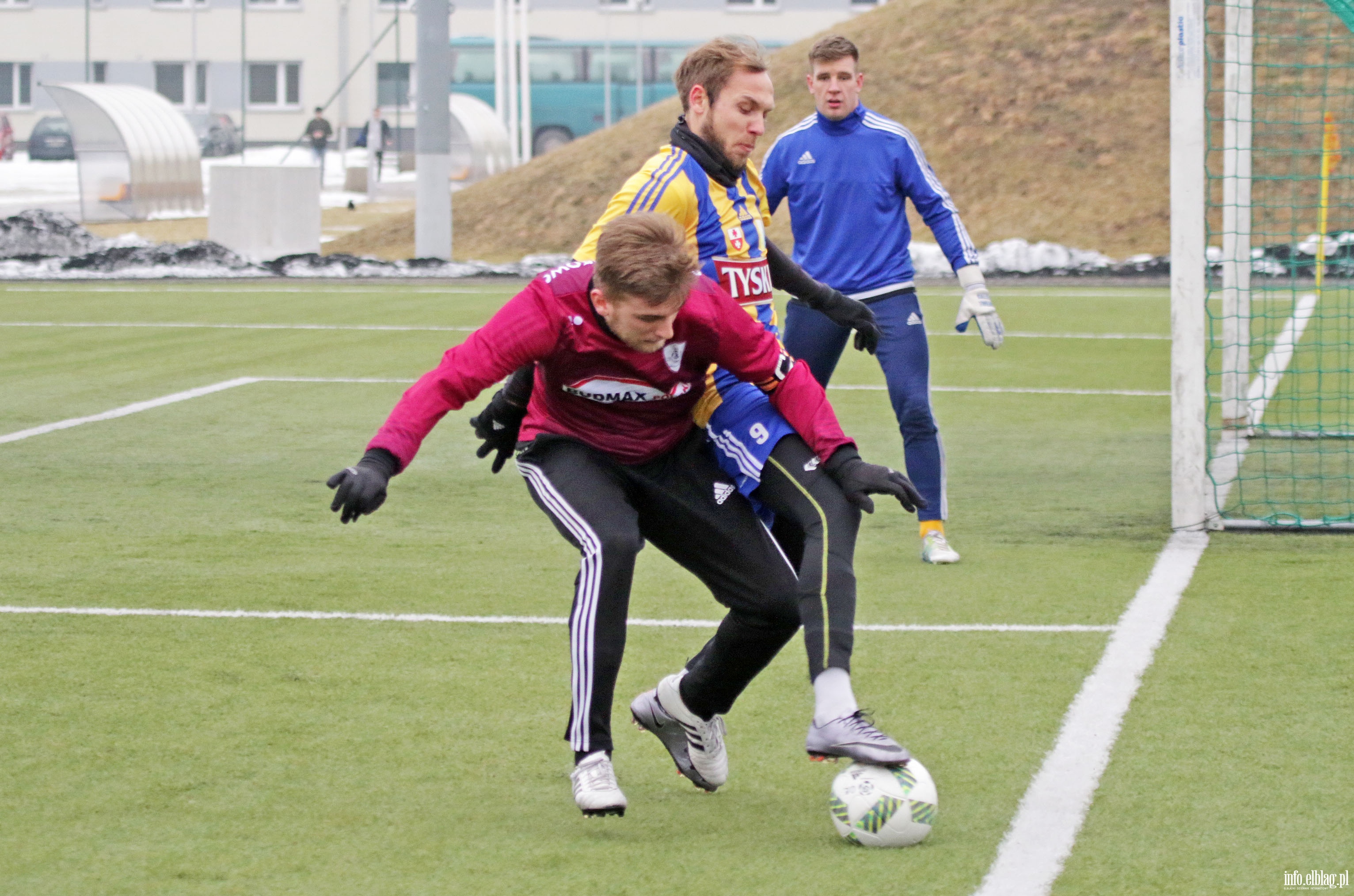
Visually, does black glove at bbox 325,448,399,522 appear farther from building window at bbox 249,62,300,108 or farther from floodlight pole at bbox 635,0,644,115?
building window at bbox 249,62,300,108

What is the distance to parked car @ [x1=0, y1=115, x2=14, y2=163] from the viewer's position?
2250 inches

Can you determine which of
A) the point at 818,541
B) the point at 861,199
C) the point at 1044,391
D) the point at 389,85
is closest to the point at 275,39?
the point at 389,85

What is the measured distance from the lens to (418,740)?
199 inches

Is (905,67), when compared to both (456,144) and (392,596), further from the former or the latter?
(392,596)

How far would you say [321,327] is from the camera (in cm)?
1723

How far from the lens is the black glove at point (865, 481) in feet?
14.1

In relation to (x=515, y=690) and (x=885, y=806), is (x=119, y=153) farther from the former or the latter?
(x=885, y=806)

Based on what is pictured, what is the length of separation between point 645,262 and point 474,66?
46242mm

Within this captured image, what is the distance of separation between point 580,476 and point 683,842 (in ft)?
3.03

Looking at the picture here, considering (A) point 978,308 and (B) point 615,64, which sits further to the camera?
(B) point 615,64

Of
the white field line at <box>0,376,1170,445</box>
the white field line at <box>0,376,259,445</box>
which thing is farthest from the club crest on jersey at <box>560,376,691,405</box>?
the white field line at <box>0,376,1170,445</box>

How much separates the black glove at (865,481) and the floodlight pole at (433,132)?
19.6 meters

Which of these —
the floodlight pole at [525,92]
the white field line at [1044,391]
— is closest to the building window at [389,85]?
the floodlight pole at [525,92]

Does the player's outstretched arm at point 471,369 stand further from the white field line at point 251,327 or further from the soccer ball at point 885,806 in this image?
the white field line at point 251,327
